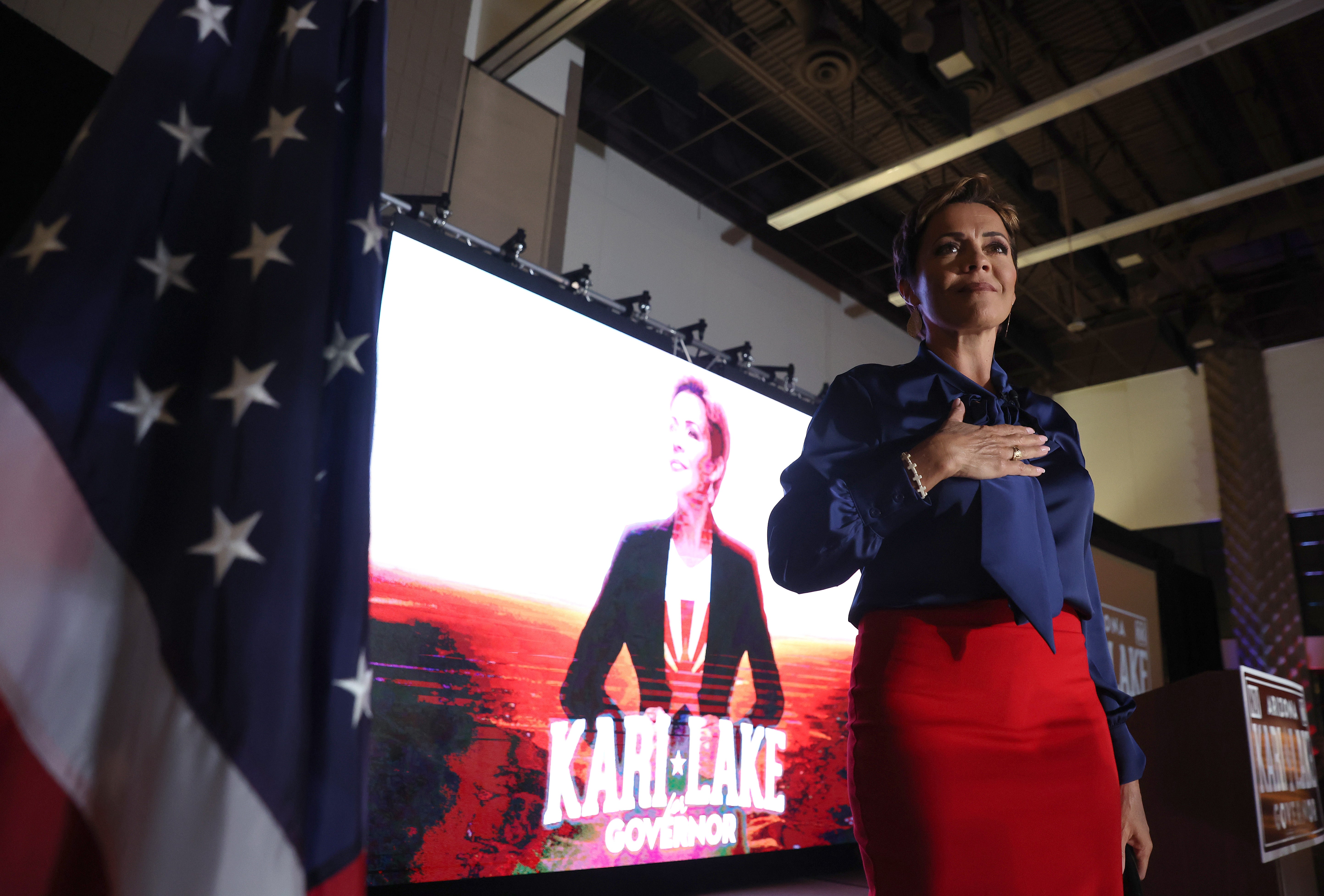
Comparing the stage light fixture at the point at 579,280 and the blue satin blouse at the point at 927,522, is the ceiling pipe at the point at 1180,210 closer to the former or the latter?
the stage light fixture at the point at 579,280

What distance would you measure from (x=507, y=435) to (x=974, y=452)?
2340 millimetres

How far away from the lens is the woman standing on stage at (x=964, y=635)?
0.89 meters

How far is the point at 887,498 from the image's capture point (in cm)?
97

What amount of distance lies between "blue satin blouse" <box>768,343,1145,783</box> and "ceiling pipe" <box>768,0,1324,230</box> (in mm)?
4406

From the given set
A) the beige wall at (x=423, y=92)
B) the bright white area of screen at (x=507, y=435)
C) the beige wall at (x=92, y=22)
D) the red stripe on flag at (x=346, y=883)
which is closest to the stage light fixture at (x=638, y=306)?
the bright white area of screen at (x=507, y=435)

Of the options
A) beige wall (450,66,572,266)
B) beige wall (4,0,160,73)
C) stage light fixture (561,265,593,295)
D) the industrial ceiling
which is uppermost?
the industrial ceiling

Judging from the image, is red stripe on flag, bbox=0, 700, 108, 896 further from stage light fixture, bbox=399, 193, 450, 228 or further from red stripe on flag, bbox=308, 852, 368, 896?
stage light fixture, bbox=399, 193, 450, 228

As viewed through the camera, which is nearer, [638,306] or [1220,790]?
[1220,790]

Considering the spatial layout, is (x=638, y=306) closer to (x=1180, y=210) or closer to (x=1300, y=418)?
(x=1180, y=210)

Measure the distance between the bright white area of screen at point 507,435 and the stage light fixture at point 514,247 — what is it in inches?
4.4

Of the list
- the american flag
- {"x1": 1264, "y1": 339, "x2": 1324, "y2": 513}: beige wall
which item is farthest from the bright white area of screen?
{"x1": 1264, "y1": 339, "x2": 1324, "y2": 513}: beige wall

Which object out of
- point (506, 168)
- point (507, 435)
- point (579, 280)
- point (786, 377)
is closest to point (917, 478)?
point (507, 435)

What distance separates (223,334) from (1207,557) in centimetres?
1029

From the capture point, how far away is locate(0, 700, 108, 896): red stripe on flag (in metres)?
0.57
